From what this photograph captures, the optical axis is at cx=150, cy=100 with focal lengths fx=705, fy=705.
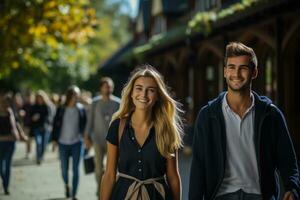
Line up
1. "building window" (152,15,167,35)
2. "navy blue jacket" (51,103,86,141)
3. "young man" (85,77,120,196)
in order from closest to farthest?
"young man" (85,77,120,196) → "navy blue jacket" (51,103,86,141) → "building window" (152,15,167,35)

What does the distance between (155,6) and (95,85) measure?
31.8ft

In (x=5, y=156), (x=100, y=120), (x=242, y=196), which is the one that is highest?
(x=100, y=120)

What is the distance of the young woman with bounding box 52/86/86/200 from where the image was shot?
1032cm

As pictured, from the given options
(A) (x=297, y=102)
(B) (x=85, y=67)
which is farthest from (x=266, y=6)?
(B) (x=85, y=67)

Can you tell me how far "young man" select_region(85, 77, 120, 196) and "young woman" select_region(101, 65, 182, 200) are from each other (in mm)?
4984

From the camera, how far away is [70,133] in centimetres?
1043

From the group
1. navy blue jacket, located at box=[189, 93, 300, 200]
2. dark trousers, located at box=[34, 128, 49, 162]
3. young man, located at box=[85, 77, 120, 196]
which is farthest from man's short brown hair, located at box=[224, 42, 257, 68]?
dark trousers, located at box=[34, 128, 49, 162]

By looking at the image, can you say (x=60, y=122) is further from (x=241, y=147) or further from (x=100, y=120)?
(x=241, y=147)

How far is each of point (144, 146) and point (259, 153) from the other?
0.82m

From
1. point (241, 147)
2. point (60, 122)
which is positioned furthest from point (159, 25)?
point (241, 147)

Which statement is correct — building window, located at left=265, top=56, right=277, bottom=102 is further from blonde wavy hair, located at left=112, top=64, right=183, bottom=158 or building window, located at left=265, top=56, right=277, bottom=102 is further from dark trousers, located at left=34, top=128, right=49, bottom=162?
blonde wavy hair, located at left=112, top=64, right=183, bottom=158

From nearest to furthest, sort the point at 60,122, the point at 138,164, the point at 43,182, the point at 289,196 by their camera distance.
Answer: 1. the point at 289,196
2. the point at 138,164
3. the point at 60,122
4. the point at 43,182

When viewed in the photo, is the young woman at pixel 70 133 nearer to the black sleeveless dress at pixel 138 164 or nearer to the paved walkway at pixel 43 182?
the paved walkway at pixel 43 182

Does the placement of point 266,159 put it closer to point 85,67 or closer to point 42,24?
point 42,24
